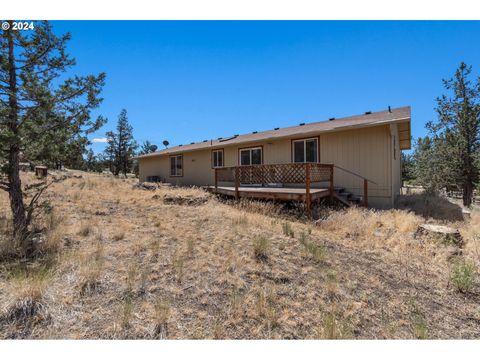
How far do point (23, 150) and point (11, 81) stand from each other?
51.3 inches

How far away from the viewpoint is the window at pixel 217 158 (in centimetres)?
1514

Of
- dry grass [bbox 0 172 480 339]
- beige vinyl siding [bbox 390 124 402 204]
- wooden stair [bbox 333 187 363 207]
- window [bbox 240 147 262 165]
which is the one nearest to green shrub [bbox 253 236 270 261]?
dry grass [bbox 0 172 480 339]

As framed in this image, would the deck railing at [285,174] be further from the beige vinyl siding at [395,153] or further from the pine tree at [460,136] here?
the pine tree at [460,136]

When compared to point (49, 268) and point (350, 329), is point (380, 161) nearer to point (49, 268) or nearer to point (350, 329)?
point (350, 329)

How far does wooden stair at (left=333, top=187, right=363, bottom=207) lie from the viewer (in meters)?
9.20

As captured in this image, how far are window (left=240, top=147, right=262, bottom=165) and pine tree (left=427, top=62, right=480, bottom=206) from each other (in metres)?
10.8

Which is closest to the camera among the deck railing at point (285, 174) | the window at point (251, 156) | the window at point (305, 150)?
the deck railing at point (285, 174)

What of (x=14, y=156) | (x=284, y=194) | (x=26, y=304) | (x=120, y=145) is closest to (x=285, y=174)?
(x=284, y=194)

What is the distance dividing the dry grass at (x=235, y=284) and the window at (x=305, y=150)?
559cm

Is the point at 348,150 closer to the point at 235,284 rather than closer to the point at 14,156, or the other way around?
the point at 235,284

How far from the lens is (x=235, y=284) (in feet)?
11.4

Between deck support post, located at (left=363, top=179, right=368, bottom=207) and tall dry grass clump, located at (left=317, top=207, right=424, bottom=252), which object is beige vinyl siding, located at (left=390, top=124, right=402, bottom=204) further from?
tall dry grass clump, located at (left=317, top=207, right=424, bottom=252)

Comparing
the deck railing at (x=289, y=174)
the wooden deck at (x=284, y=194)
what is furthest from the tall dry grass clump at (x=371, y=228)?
the deck railing at (x=289, y=174)

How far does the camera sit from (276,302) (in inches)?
→ 121
